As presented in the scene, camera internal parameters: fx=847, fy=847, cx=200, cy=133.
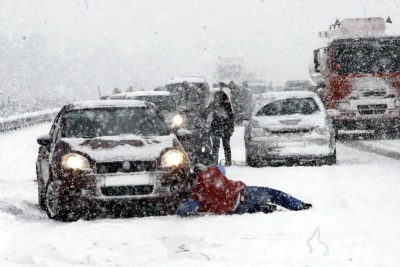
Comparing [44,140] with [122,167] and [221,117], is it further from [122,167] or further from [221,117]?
[221,117]

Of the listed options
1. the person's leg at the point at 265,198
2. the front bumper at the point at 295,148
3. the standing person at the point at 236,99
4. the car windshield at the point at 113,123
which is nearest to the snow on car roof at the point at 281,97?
the front bumper at the point at 295,148

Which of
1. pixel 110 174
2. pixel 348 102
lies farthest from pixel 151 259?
pixel 348 102

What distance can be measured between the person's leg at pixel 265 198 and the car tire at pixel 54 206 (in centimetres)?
191

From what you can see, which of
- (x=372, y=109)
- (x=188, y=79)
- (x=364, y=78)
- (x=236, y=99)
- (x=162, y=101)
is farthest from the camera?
(x=236, y=99)

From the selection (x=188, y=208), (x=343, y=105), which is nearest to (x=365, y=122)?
(x=343, y=105)

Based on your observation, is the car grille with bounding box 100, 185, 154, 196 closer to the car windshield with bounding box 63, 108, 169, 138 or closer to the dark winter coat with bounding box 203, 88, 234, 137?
the car windshield with bounding box 63, 108, 169, 138

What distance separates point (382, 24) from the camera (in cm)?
2373

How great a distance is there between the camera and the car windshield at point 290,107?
1622 cm

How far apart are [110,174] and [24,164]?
9.57 meters

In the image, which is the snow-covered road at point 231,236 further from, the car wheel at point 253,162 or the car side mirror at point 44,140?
the car wheel at point 253,162

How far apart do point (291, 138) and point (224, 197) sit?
6.63 metres

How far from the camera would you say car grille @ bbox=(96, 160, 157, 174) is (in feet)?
30.3

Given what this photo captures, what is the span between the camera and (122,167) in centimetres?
927

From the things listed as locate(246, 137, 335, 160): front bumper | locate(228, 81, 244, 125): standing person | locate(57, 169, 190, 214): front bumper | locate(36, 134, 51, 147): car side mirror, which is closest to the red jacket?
locate(57, 169, 190, 214): front bumper
